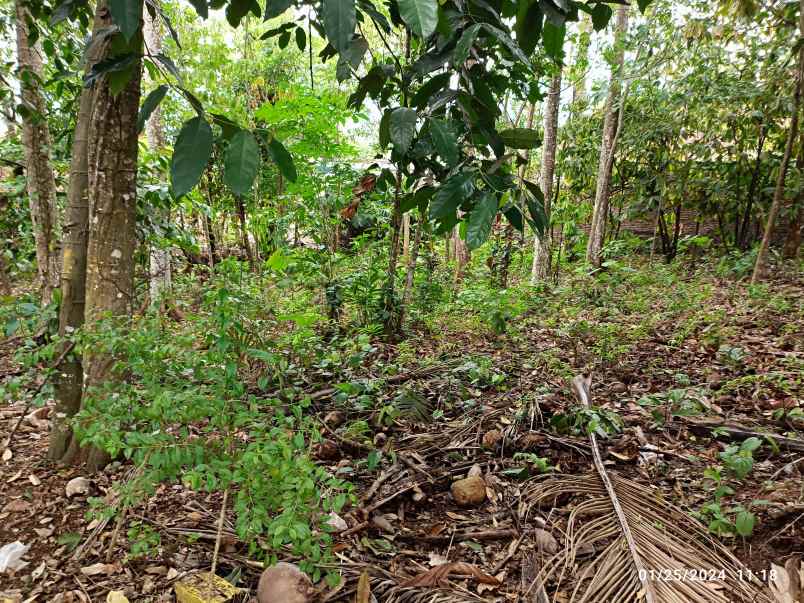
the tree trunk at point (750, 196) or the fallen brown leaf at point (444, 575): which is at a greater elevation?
the tree trunk at point (750, 196)

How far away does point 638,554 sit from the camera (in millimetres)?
1283

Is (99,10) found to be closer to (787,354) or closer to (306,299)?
(306,299)

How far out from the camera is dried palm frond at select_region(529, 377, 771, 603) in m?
1.19

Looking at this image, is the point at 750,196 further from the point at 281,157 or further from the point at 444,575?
the point at 281,157

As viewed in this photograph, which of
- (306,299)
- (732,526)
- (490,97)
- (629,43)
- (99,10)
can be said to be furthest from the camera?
(629,43)

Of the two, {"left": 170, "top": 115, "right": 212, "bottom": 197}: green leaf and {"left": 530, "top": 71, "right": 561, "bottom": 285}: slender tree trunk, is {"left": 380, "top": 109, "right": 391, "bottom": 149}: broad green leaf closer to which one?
{"left": 170, "top": 115, "right": 212, "bottom": 197}: green leaf

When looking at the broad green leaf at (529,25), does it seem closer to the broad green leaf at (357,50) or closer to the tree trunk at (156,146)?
the broad green leaf at (357,50)

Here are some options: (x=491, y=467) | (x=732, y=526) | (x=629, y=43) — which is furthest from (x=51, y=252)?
(x=629, y=43)

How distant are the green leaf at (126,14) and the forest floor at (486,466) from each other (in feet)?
4.42

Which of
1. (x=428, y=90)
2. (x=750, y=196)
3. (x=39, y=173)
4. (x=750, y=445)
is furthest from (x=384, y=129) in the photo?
(x=750, y=196)

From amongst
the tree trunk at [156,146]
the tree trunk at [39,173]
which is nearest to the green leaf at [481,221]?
the tree trunk at [39,173]

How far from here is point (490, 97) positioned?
3.57ft

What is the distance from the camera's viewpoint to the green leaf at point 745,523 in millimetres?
1329

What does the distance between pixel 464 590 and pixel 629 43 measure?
591cm
